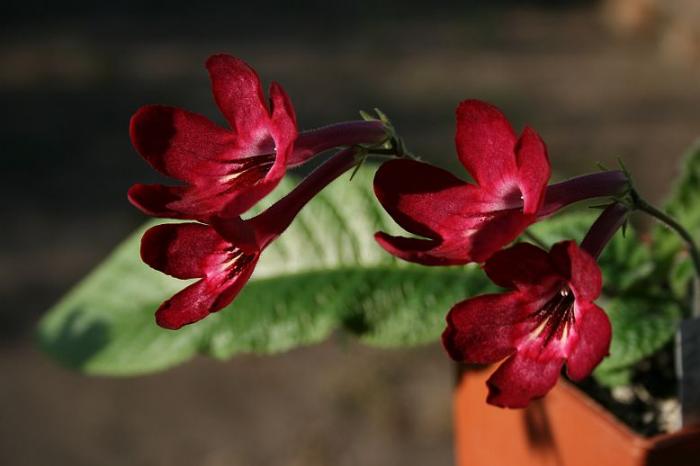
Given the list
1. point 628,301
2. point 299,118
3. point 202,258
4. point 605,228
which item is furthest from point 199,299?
point 299,118

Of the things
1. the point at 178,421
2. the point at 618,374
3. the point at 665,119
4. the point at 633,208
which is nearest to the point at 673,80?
the point at 665,119

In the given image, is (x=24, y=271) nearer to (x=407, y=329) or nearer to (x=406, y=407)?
(x=406, y=407)

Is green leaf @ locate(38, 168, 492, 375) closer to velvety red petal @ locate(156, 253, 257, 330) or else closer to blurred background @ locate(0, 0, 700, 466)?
velvety red petal @ locate(156, 253, 257, 330)

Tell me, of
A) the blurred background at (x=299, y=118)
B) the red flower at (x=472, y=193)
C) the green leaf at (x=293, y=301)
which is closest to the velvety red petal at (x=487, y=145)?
the red flower at (x=472, y=193)

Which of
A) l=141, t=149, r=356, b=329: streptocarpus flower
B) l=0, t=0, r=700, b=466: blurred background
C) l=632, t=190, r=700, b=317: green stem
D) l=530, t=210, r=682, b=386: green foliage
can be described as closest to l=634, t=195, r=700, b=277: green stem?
l=632, t=190, r=700, b=317: green stem

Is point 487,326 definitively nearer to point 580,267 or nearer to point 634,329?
point 580,267

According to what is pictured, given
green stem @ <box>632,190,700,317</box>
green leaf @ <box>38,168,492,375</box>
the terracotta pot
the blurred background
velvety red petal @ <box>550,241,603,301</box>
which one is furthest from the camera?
the blurred background

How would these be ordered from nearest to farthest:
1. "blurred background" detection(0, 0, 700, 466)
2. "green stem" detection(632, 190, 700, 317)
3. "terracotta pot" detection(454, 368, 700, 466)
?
1. "green stem" detection(632, 190, 700, 317)
2. "terracotta pot" detection(454, 368, 700, 466)
3. "blurred background" detection(0, 0, 700, 466)
